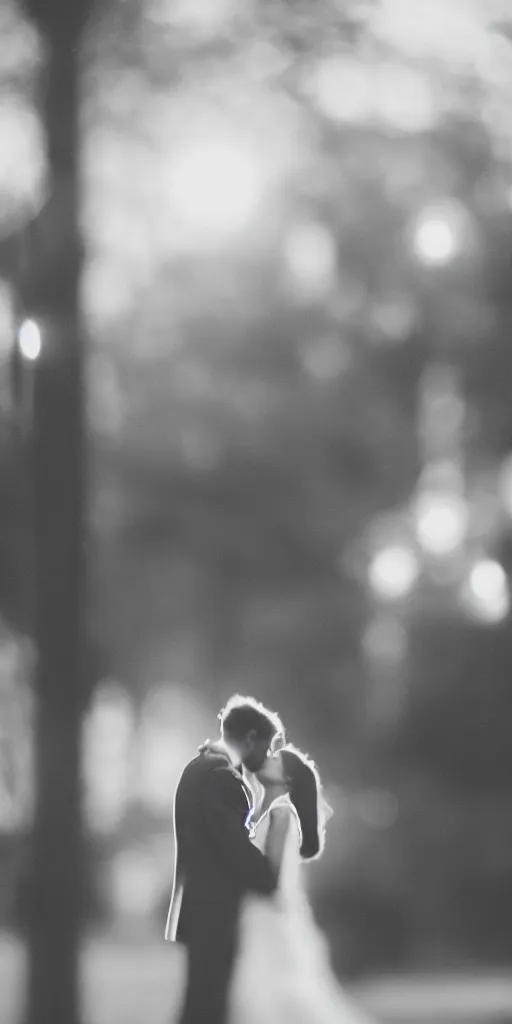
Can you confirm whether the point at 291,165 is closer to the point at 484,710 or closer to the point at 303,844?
the point at 484,710

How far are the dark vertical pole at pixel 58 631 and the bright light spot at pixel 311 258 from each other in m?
1.69

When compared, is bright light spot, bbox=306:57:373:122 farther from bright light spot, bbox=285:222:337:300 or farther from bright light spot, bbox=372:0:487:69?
bright light spot, bbox=285:222:337:300

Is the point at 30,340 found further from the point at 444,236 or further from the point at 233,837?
the point at 444,236

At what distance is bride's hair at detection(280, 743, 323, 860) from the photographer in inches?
94.3

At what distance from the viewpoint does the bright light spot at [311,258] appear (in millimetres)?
3805

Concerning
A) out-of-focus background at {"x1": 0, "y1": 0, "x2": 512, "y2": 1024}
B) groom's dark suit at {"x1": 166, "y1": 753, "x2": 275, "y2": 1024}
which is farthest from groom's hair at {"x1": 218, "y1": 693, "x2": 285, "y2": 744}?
out-of-focus background at {"x1": 0, "y1": 0, "x2": 512, "y2": 1024}

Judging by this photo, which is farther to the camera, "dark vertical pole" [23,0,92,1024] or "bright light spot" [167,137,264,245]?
"bright light spot" [167,137,264,245]

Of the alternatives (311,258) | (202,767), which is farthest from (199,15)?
(202,767)

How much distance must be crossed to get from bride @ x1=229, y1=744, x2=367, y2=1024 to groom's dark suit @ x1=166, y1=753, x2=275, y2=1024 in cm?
4

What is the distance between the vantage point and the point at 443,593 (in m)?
3.92

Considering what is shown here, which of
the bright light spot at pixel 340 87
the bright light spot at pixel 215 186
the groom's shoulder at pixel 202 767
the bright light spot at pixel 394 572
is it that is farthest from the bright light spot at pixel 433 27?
the groom's shoulder at pixel 202 767

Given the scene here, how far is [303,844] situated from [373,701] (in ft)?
4.94

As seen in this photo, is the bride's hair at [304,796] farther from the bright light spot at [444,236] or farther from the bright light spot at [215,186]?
the bright light spot at [444,236]

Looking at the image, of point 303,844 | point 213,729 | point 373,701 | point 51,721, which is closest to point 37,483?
point 51,721
